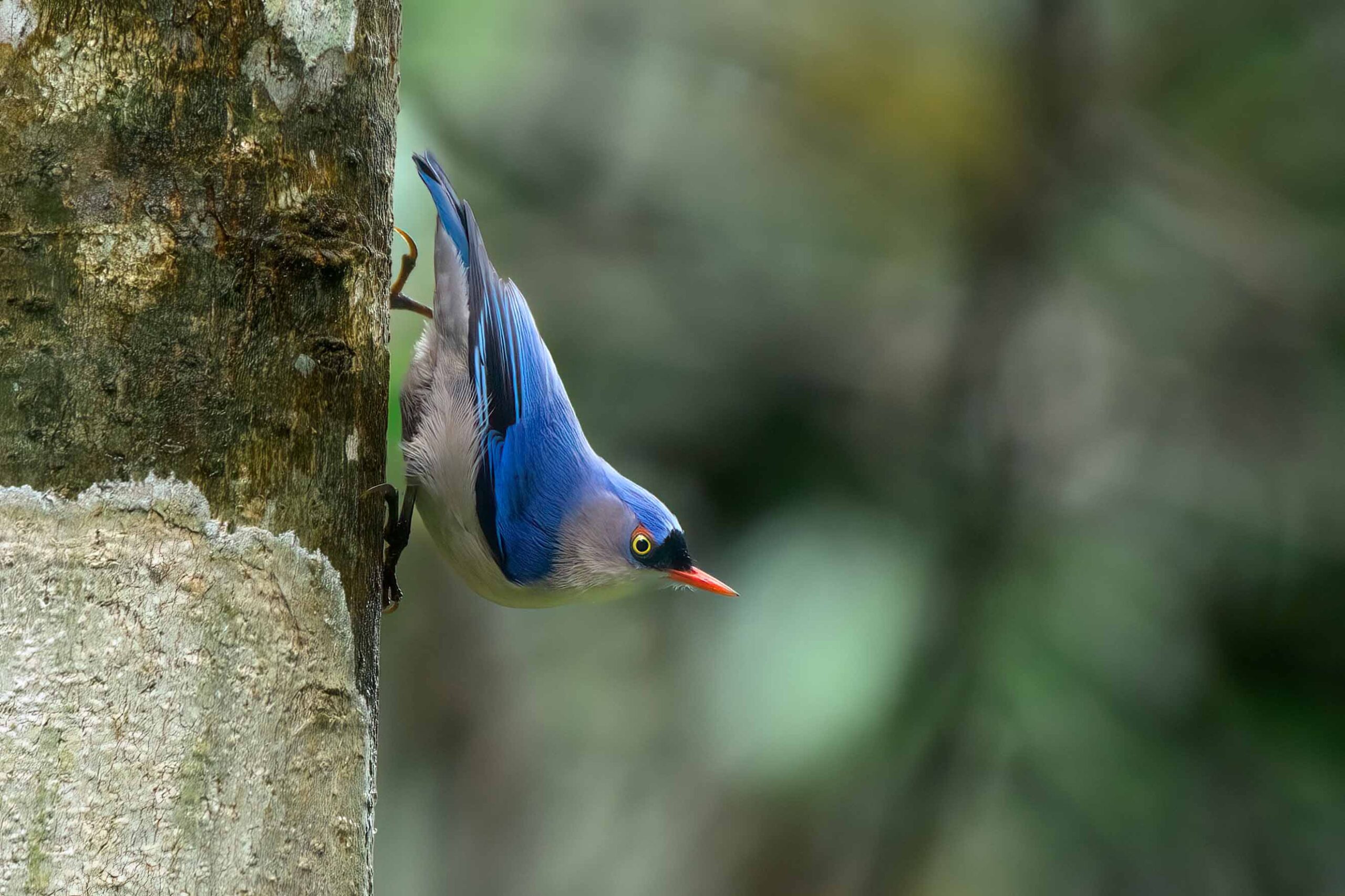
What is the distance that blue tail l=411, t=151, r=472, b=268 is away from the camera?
3.71 meters

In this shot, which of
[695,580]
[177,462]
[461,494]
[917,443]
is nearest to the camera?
[177,462]

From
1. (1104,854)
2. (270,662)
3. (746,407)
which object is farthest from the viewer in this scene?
(746,407)

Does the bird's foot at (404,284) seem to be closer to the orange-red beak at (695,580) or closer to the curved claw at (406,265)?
the curved claw at (406,265)

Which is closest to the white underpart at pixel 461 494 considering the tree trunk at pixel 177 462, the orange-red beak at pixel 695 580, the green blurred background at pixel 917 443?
the orange-red beak at pixel 695 580

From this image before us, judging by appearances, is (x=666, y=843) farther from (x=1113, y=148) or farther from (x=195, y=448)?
(x=195, y=448)

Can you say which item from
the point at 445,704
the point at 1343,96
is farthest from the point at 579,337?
the point at 1343,96

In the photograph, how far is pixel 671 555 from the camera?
12.2 feet

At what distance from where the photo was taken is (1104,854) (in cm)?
662

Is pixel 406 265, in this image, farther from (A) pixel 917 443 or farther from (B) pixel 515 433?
(A) pixel 917 443

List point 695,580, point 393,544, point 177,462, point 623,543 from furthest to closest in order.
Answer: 1. point 695,580
2. point 623,543
3. point 393,544
4. point 177,462

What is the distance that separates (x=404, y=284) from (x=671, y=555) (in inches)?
46.0

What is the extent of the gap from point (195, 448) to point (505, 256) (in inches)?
222

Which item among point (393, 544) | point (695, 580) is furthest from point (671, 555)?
point (393, 544)

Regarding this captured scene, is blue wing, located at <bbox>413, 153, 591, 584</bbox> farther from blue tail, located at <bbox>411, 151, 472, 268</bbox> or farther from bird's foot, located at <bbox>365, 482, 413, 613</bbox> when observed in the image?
bird's foot, located at <bbox>365, 482, 413, 613</bbox>
